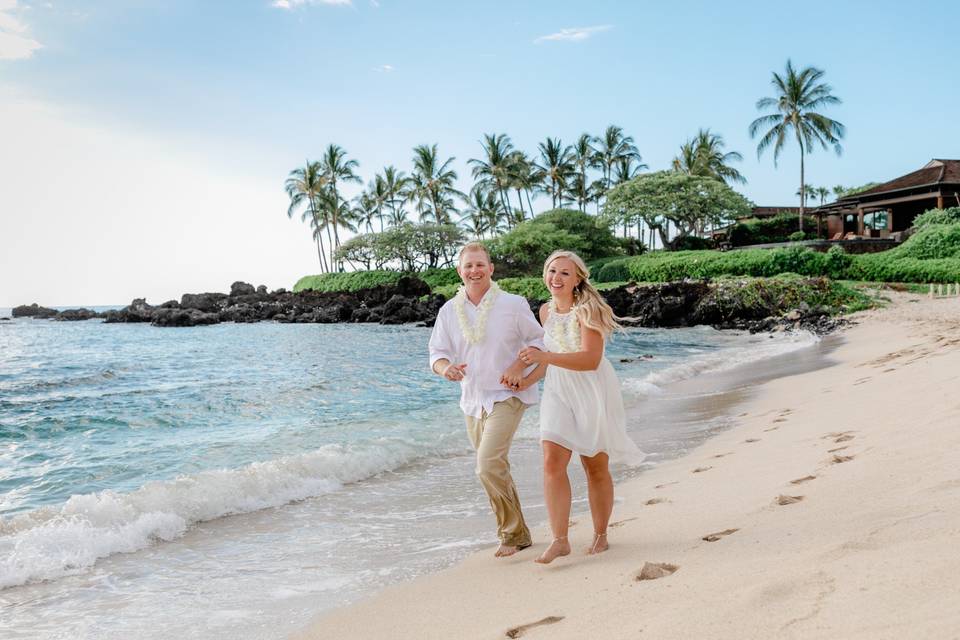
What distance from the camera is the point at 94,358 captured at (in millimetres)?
25938

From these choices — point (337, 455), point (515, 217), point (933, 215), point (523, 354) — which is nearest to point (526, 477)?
point (337, 455)

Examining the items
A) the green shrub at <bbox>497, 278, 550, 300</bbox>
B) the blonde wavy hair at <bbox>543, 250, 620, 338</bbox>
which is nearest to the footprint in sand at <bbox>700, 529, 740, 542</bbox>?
the blonde wavy hair at <bbox>543, 250, 620, 338</bbox>

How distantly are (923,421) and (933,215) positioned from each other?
1624 inches

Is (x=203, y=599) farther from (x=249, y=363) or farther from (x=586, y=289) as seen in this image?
(x=249, y=363)

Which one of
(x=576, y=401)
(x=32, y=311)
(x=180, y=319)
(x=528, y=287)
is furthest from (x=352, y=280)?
(x=576, y=401)

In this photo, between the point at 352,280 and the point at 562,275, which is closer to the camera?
the point at 562,275

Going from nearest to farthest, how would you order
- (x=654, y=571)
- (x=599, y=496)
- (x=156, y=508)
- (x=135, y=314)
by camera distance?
(x=654, y=571), (x=599, y=496), (x=156, y=508), (x=135, y=314)

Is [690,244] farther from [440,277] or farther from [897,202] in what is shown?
[440,277]

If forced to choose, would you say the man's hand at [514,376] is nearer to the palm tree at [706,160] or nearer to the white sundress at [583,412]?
the white sundress at [583,412]

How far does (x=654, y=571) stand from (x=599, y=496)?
30.1 inches

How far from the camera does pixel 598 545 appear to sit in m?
3.93

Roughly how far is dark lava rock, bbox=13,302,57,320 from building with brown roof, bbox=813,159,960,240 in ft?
269

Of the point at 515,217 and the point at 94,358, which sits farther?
the point at 515,217

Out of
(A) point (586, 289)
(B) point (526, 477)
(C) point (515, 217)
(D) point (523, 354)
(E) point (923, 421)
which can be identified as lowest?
(B) point (526, 477)
